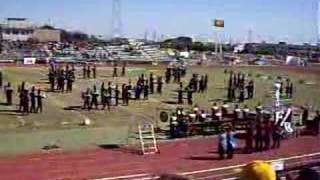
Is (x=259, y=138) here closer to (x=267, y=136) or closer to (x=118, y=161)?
(x=267, y=136)

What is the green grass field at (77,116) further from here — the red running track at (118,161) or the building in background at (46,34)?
the building in background at (46,34)

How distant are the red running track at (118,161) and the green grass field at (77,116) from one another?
1.10m

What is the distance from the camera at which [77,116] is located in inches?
853

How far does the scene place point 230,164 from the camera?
Answer: 13.9 metres

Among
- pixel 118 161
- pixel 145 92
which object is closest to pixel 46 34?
pixel 145 92

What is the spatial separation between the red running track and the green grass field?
1100 millimetres

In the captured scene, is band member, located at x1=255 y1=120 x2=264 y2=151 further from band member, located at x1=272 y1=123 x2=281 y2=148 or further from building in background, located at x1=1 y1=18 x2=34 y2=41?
building in background, located at x1=1 y1=18 x2=34 y2=41

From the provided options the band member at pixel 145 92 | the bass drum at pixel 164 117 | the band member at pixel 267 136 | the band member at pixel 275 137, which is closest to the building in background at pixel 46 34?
the band member at pixel 145 92

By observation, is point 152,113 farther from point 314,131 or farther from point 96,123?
point 314,131

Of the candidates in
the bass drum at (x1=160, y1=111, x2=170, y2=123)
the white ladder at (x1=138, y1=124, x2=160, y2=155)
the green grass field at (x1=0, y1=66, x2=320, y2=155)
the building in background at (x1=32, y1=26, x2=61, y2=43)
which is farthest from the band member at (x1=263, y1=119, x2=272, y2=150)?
the building in background at (x1=32, y1=26, x2=61, y2=43)

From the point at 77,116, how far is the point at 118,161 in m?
8.03

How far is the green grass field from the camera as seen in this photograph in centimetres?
1664

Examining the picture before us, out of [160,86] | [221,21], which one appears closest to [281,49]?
[221,21]

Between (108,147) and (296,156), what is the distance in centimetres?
443
